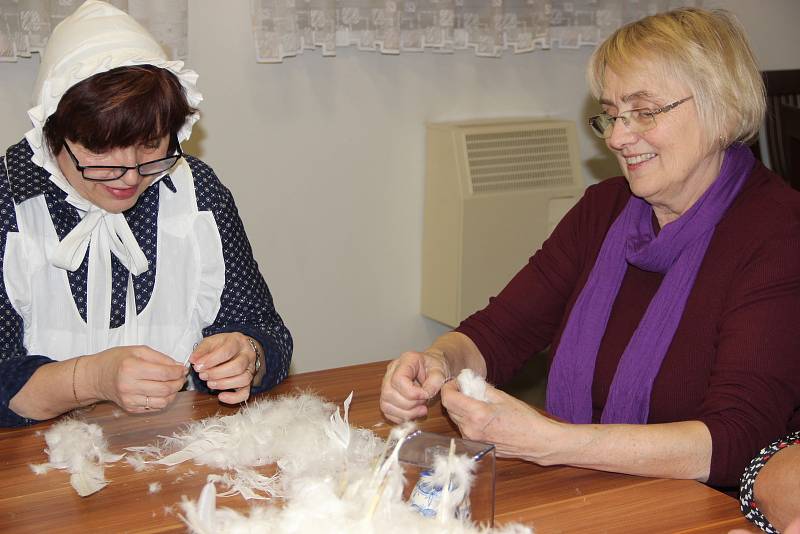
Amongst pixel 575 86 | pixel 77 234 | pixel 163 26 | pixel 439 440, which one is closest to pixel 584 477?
pixel 439 440

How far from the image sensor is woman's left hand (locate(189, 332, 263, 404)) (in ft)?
6.19

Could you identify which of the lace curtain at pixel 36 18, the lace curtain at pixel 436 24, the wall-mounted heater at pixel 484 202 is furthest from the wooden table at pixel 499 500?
the wall-mounted heater at pixel 484 202

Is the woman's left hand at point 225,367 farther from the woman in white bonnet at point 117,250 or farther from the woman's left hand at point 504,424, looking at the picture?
the woman's left hand at point 504,424

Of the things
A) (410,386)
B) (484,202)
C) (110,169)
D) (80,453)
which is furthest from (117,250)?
(484,202)

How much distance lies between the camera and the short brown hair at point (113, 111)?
76.7 inches

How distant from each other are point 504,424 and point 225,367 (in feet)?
1.93

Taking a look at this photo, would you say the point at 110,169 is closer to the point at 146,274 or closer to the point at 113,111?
the point at 113,111

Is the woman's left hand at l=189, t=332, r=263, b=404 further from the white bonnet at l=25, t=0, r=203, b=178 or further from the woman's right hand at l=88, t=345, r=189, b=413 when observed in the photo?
the white bonnet at l=25, t=0, r=203, b=178

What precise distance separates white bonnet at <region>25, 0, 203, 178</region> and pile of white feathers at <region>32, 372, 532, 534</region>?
0.65m

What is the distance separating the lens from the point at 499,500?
1508 millimetres

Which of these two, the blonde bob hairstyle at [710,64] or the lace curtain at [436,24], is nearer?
the blonde bob hairstyle at [710,64]

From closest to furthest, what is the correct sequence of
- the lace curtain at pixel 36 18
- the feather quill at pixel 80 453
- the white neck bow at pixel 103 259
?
the feather quill at pixel 80 453 → the white neck bow at pixel 103 259 → the lace curtain at pixel 36 18

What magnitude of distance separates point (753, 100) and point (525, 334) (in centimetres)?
74

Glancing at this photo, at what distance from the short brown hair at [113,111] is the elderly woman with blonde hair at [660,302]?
0.73 meters
